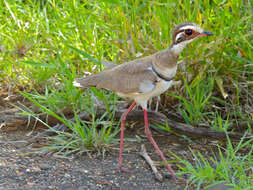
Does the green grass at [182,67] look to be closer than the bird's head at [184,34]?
No

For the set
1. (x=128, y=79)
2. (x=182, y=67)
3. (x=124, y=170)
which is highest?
(x=182, y=67)

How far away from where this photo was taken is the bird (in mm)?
2562

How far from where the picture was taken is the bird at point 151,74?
2.56 metres

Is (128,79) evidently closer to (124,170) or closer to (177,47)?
(177,47)

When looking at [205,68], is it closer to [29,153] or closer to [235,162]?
[235,162]

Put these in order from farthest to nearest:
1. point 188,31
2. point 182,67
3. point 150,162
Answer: point 182,67
point 150,162
point 188,31

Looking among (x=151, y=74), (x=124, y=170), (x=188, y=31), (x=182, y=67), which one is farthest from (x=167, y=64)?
(x=124, y=170)

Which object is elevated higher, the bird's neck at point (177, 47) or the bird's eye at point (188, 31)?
the bird's eye at point (188, 31)

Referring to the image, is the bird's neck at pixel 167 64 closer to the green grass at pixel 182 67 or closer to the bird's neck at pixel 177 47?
the bird's neck at pixel 177 47

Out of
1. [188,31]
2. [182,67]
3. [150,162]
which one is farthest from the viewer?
[182,67]

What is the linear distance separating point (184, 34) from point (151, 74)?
351mm

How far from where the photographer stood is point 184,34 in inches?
100

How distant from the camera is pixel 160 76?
2596 millimetres

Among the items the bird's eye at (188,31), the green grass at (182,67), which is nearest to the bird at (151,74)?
the bird's eye at (188,31)
